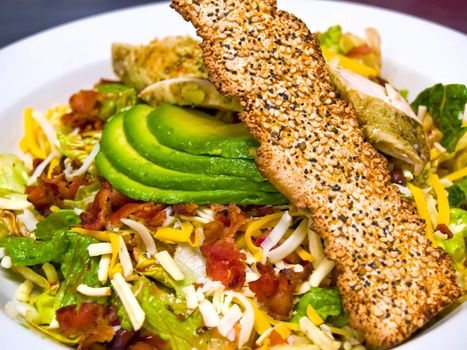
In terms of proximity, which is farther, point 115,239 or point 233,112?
point 233,112

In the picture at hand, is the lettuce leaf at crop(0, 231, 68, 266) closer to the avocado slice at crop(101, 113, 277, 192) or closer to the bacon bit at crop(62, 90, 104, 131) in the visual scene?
the avocado slice at crop(101, 113, 277, 192)

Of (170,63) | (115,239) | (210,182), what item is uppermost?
(170,63)

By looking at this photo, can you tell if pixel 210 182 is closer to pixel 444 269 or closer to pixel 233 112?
→ pixel 233 112

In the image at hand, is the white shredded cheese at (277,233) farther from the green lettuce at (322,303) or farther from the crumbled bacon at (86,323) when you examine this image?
the crumbled bacon at (86,323)

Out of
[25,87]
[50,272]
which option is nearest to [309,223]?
[50,272]

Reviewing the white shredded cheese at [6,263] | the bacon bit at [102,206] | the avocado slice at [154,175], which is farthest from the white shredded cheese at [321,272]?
the white shredded cheese at [6,263]

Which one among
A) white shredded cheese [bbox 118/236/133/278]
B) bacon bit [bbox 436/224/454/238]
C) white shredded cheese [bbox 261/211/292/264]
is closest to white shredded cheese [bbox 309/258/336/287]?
white shredded cheese [bbox 261/211/292/264]

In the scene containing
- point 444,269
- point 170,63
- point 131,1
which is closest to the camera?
point 444,269

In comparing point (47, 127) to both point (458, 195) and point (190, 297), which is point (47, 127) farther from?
point (458, 195)
